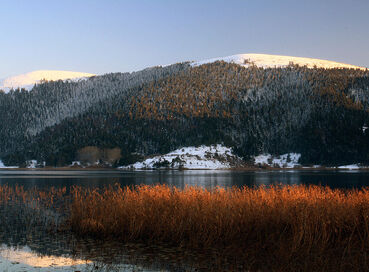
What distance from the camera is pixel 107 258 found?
20750 millimetres

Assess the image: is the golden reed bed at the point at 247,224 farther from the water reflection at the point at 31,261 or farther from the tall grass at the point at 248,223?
the water reflection at the point at 31,261

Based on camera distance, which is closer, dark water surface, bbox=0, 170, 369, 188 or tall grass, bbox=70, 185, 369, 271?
tall grass, bbox=70, 185, 369, 271

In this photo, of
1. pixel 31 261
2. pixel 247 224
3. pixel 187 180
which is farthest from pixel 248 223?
pixel 187 180

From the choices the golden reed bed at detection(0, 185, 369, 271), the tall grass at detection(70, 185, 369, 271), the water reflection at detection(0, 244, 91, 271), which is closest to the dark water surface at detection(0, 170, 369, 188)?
the tall grass at detection(70, 185, 369, 271)

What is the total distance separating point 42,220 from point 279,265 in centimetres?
1827

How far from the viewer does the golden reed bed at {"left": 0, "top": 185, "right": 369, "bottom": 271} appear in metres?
21.3

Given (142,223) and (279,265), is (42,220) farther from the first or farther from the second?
(279,265)

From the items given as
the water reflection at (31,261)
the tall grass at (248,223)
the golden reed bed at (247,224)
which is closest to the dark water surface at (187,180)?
the tall grass at (248,223)

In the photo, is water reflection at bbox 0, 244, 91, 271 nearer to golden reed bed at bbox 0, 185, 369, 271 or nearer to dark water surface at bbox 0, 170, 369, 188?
golden reed bed at bbox 0, 185, 369, 271

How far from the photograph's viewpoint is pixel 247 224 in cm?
2452

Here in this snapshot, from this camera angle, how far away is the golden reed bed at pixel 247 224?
21.3 metres

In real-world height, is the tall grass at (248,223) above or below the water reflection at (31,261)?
above

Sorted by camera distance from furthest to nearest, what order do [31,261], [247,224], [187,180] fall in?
1. [187,180]
2. [247,224]
3. [31,261]

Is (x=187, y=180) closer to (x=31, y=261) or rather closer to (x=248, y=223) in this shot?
(x=248, y=223)
